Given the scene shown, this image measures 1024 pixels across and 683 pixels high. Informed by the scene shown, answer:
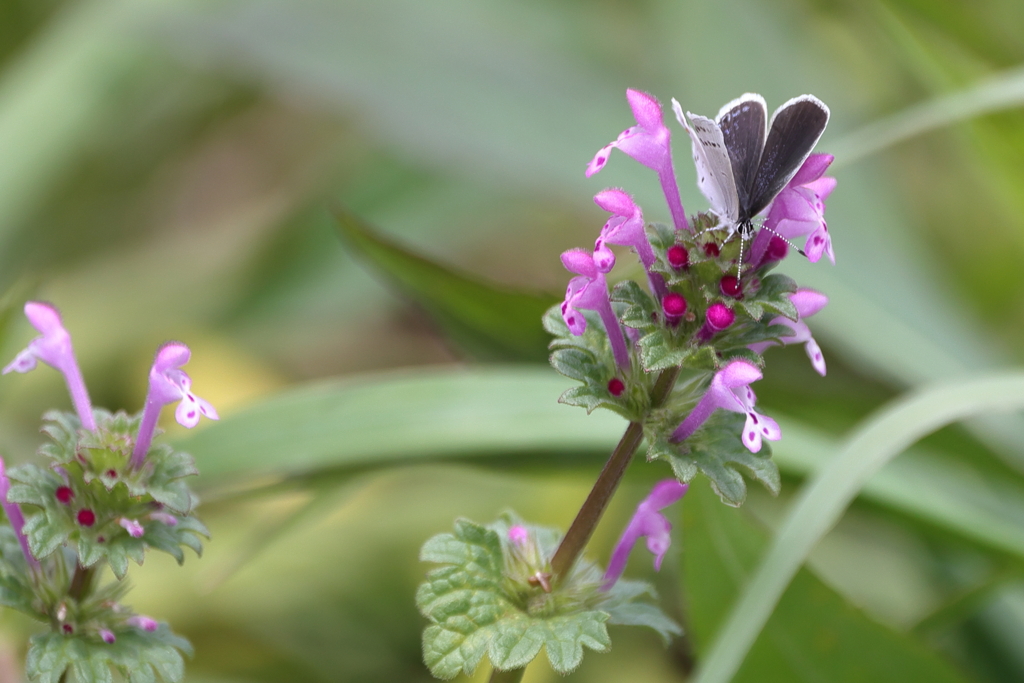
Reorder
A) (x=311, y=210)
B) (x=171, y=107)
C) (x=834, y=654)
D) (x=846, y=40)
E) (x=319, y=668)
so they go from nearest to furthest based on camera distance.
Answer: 1. (x=834, y=654)
2. (x=319, y=668)
3. (x=311, y=210)
4. (x=171, y=107)
5. (x=846, y=40)

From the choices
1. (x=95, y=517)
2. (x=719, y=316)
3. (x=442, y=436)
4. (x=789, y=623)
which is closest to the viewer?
(x=719, y=316)

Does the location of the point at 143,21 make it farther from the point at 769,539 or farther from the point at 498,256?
the point at 769,539

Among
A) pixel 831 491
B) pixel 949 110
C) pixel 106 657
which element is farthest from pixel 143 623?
pixel 949 110

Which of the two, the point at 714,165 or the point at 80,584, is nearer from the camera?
the point at 714,165

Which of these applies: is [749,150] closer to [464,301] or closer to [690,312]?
[690,312]

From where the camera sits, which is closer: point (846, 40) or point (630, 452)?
point (630, 452)

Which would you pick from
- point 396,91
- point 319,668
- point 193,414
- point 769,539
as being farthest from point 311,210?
point 193,414

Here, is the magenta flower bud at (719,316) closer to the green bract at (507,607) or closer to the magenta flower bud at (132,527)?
the green bract at (507,607)

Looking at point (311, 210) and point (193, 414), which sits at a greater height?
point (311, 210)
